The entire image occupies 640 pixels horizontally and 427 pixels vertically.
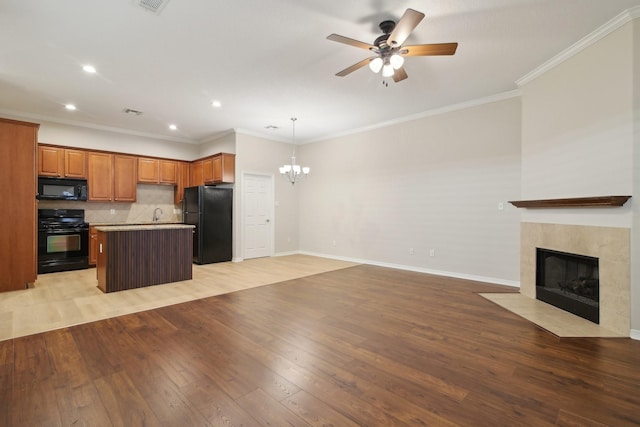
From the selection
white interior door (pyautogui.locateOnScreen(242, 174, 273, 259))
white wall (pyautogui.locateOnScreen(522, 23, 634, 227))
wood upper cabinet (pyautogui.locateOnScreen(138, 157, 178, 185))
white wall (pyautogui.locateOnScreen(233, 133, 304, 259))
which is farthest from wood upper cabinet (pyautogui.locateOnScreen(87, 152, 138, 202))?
white wall (pyautogui.locateOnScreen(522, 23, 634, 227))

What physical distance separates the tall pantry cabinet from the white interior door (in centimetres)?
349

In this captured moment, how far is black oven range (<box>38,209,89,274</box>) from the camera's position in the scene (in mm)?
5215

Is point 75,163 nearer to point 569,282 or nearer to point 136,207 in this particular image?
point 136,207

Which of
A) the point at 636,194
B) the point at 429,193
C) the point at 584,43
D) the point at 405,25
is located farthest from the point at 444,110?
A: the point at 405,25

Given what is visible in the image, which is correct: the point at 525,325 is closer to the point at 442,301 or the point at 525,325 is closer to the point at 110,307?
the point at 442,301

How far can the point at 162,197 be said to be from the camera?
710 cm

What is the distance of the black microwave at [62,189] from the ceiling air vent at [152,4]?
471 cm

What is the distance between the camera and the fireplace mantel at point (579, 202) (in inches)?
108

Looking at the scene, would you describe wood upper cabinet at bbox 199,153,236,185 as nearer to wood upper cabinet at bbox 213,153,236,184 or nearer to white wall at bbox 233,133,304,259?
wood upper cabinet at bbox 213,153,236,184

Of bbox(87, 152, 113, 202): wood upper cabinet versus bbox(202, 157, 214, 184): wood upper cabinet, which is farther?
bbox(202, 157, 214, 184): wood upper cabinet

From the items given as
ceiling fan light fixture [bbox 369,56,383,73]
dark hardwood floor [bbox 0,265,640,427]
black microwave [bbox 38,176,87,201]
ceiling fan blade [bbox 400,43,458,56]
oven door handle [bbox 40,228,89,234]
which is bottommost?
dark hardwood floor [bbox 0,265,640,427]

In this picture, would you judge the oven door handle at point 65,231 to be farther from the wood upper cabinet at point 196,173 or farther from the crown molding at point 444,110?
the crown molding at point 444,110

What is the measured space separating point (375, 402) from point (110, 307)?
3354 millimetres

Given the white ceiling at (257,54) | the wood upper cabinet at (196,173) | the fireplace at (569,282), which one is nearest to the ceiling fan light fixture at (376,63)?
the white ceiling at (257,54)
